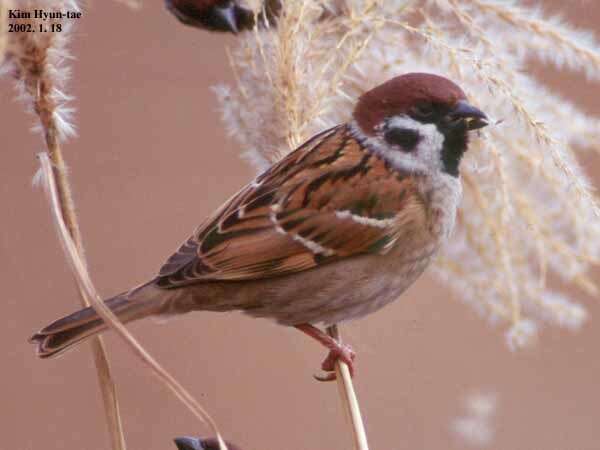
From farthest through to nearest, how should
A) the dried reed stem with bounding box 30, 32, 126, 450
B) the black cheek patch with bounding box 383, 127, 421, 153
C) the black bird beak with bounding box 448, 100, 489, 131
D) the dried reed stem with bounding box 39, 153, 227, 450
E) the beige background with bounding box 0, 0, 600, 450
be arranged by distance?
the beige background with bounding box 0, 0, 600, 450 → the black cheek patch with bounding box 383, 127, 421, 153 → the black bird beak with bounding box 448, 100, 489, 131 → the dried reed stem with bounding box 30, 32, 126, 450 → the dried reed stem with bounding box 39, 153, 227, 450

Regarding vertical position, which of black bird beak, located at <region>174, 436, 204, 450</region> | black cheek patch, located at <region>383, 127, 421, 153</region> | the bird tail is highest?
black cheek patch, located at <region>383, 127, 421, 153</region>

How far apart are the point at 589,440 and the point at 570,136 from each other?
125cm

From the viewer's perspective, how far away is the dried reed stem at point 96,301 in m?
0.84

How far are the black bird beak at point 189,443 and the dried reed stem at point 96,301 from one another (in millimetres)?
130

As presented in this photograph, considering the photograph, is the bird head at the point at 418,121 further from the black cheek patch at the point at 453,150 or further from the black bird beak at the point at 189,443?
the black bird beak at the point at 189,443

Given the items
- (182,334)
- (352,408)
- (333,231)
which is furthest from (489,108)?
(182,334)

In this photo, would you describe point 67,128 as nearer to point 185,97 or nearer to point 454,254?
point 454,254

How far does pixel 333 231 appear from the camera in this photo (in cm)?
140

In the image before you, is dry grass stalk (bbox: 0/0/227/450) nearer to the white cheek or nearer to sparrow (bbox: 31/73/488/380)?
sparrow (bbox: 31/73/488/380)

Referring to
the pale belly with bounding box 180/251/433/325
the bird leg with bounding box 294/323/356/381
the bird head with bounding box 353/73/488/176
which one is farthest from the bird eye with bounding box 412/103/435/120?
the bird leg with bounding box 294/323/356/381

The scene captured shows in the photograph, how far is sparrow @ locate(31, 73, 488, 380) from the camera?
138 centimetres

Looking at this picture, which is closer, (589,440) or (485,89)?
(485,89)

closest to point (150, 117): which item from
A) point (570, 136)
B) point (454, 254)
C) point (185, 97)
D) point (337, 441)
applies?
point (185, 97)

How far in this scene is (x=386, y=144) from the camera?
1.40 m
